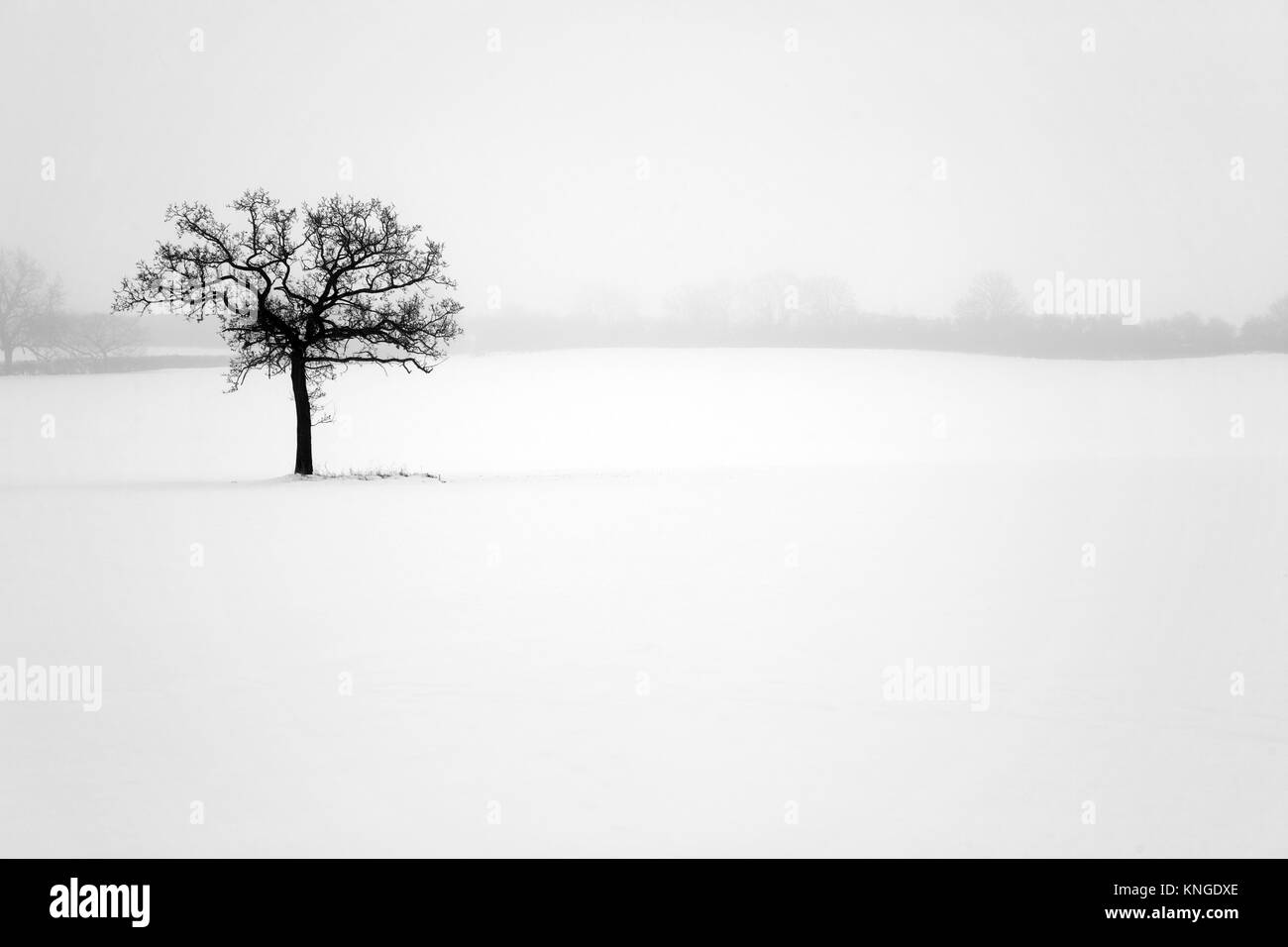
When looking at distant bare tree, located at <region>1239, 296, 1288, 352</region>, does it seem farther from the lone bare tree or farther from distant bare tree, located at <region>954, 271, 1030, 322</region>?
the lone bare tree

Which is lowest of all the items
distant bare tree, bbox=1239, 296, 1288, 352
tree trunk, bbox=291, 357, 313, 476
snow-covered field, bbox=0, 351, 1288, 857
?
snow-covered field, bbox=0, 351, 1288, 857

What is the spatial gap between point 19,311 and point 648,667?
250 ft

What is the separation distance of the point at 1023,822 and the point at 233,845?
19.4ft

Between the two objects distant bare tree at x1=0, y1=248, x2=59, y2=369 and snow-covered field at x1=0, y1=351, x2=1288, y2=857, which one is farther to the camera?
distant bare tree at x1=0, y1=248, x2=59, y2=369

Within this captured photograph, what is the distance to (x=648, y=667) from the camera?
30.8 ft

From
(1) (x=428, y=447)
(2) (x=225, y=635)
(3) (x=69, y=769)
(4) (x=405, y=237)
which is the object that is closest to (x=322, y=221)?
(4) (x=405, y=237)

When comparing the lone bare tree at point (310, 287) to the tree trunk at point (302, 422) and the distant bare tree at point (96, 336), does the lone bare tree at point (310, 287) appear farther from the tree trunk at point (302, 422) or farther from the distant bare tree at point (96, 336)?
the distant bare tree at point (96, 336)

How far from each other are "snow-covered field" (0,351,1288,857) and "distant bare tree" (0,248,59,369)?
47.5 m

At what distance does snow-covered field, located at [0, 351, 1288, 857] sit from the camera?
6.21 meters

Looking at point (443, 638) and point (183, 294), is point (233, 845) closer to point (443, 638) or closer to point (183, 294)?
point (443, 638)

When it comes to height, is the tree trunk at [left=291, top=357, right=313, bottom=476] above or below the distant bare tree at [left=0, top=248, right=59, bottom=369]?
below

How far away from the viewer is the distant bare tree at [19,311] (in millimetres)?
64000

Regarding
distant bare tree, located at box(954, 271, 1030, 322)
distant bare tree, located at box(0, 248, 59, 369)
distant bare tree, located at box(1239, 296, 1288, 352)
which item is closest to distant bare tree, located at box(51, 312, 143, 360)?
distant bare tree, located at box(0, 248, 59, 369)

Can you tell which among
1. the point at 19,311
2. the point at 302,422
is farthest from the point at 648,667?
the point at 19,311
